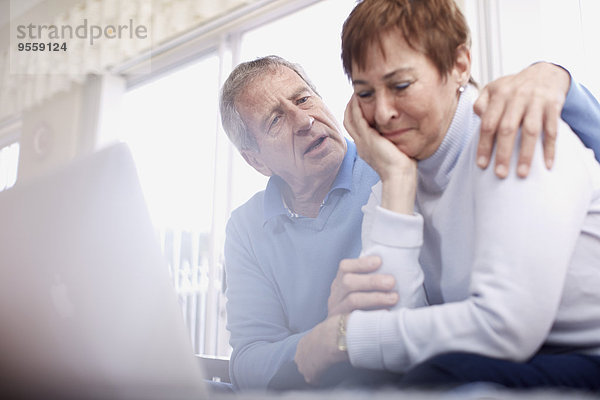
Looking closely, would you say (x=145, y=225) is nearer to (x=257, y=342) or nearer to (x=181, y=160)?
(x=257, y=342)

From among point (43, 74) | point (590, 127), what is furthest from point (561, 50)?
point (43, 74)

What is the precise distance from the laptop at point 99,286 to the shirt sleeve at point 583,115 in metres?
0.76

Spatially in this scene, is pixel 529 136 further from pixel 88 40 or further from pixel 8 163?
pixel 8 163

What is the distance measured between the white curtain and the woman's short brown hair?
2.21m

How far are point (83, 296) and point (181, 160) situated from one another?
3.06 meters

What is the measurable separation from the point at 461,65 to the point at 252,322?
793 millimetres

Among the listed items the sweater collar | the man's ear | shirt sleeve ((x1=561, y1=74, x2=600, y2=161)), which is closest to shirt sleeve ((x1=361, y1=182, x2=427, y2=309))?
the sweater collar

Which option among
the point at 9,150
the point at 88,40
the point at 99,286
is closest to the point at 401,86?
the point at 99,286

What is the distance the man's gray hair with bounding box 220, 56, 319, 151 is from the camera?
4.90 feet

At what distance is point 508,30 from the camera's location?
1811 millimetres

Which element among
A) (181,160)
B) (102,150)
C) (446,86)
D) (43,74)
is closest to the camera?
(102,150)

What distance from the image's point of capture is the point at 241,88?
150cm

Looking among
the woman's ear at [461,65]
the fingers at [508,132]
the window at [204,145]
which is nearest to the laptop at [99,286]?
the fingers at [508,132]

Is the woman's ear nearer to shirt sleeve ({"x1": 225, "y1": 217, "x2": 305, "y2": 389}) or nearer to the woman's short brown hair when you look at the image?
the woman's short brown hair
